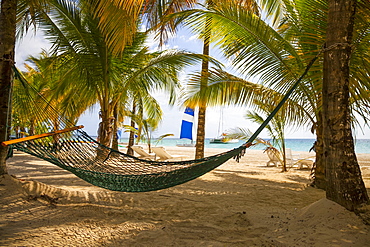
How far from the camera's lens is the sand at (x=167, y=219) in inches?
68.0

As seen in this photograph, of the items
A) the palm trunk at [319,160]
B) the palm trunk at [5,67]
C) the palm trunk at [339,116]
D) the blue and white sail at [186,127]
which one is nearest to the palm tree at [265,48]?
the palm trunk at [319,160]

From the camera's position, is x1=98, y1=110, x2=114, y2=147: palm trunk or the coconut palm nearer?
the coconut palm

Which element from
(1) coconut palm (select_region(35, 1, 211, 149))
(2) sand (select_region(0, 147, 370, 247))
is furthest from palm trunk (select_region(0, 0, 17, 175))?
(1) coconut palm (select_region(35, 1, 211, 149))

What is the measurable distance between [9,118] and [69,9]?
2.64 m

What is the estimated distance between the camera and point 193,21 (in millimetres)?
3398

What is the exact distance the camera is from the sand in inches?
68.0

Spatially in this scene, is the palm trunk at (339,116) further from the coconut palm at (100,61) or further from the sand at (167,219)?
the coconut palm at (100,61)

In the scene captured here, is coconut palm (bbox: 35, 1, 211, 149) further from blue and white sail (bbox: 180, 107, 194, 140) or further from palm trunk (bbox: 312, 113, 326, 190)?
blue and white sail (bbox: 180, 107, 194, 140)

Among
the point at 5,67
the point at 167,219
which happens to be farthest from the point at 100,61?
the point at 167,219

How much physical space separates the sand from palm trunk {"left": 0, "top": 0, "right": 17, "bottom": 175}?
1.34 feet

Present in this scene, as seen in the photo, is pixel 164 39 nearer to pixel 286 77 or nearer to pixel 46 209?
pixel 286 77

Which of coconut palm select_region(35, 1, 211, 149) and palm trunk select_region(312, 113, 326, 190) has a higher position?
coconut palm select_region(35, 1, 211, 149)

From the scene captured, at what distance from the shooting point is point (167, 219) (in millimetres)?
2287

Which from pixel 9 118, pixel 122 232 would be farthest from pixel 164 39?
pixel 122 232
